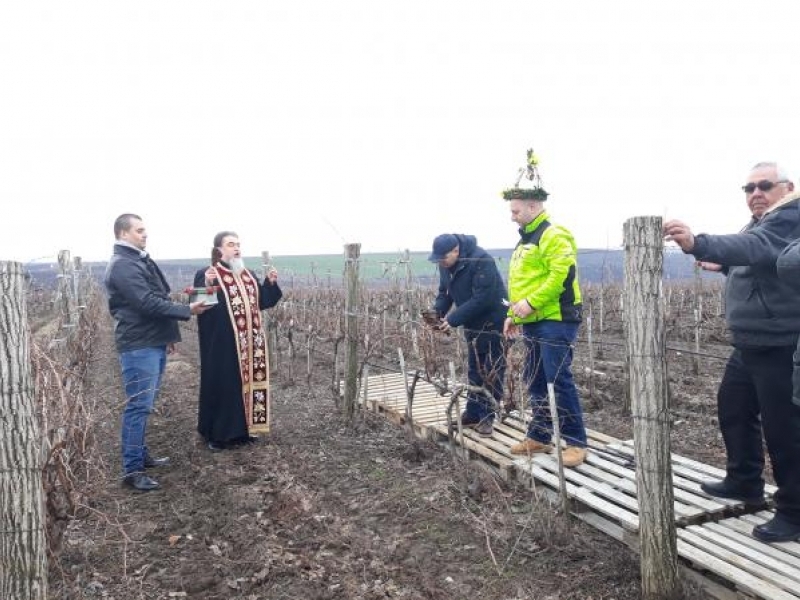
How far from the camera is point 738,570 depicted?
7.70 ft

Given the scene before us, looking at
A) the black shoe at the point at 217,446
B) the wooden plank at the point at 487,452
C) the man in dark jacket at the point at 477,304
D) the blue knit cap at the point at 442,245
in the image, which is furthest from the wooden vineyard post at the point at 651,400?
the black shoe at the point at 217,446

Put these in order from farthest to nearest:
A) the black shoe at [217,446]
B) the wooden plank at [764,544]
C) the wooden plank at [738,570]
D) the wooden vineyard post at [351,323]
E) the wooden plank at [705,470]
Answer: the wooden vineyard post at [351,323], the black shoe at [217,446], the wooden plank at [705,470], the wooden plank at [764,544], the wooden plank at [738,570]

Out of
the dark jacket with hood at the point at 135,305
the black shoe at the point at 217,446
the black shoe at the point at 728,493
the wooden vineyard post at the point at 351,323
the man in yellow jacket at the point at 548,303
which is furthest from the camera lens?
the wooden vineyard post at the point at 351,323

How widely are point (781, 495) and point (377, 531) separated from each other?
1960mm

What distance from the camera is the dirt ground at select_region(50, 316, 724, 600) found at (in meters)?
2.75

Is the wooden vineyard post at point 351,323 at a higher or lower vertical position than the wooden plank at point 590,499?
higher

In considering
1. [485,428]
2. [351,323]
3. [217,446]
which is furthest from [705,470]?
[217,446]

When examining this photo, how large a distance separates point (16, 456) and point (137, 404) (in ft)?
6.54

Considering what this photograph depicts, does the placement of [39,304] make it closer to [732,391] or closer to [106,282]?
[106,282]

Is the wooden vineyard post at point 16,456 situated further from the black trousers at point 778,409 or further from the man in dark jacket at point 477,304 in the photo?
the black trousers at point 778,409

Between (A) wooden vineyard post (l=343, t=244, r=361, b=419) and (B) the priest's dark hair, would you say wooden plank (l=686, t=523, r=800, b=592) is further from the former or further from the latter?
(B) the priest's dark hair

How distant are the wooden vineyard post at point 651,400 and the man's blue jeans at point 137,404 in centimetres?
307

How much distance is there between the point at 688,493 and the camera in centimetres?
313

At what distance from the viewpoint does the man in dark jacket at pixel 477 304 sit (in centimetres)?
428
